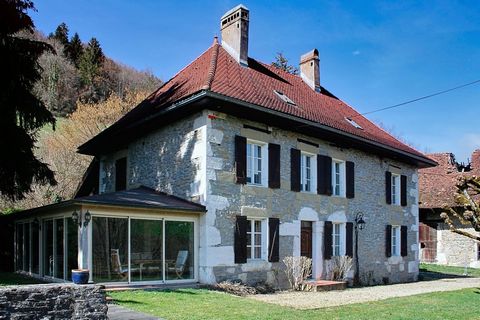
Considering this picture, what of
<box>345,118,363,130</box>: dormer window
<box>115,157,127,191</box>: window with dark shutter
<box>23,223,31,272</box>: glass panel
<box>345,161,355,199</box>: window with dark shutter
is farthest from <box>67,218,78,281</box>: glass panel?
<box>345,118,363,130</box>: dormer window

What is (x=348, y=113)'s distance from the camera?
20.5m

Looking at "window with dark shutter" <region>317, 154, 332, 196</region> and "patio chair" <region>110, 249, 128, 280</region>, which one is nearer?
"patio chair" <region>110, 249, 128, 280</region>

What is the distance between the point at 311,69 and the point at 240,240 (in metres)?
9.74

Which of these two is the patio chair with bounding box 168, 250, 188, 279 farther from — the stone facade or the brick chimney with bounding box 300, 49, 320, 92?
the brick chimney with bounding box 300, 49, 320, 92

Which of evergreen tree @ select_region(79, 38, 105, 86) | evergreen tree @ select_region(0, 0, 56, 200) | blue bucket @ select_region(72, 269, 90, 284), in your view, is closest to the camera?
blue bucket @ select_region(72, 269, 90, 284)

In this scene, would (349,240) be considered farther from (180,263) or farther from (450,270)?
(450,270)

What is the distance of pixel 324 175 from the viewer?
648 inches

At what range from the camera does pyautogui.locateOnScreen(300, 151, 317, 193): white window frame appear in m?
15.9

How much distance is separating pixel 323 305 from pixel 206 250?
3324 mm

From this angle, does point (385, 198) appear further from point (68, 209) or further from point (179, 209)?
point (68, 209)

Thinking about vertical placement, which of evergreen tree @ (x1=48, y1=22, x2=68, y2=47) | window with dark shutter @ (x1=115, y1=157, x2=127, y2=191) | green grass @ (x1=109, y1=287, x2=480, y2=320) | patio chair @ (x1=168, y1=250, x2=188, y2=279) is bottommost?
green grass @ (x1=109, y1=287, x2=480, y2=320)

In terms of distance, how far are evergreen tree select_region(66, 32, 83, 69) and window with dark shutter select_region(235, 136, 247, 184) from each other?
1471 inches

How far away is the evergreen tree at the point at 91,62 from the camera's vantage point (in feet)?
140

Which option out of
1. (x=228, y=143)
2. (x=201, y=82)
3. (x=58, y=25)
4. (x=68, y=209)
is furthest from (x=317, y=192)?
(x=58, y=25)
